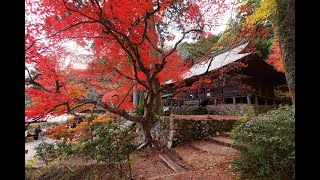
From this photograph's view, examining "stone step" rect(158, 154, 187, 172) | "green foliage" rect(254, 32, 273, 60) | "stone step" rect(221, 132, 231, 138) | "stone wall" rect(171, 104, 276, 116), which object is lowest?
"stone step" rect(158, 154, 187, 172)

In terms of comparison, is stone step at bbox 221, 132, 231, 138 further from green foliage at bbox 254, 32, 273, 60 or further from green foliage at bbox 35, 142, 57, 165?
green foliage at bbox 254, 32, 273, 60

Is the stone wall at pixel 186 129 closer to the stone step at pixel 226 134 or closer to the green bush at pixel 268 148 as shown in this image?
the stone step at pixel 226 134

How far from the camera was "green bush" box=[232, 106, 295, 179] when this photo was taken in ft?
13.7

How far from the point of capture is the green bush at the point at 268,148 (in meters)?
4.18

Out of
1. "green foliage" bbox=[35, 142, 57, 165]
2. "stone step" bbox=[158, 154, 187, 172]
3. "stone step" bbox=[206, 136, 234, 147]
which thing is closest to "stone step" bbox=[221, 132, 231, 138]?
"stone step" bbox=[206, 136, 234, 147]

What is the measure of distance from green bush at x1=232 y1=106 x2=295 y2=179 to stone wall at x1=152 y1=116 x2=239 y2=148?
463 cm

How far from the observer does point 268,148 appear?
4562mm

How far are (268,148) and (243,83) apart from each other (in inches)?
426

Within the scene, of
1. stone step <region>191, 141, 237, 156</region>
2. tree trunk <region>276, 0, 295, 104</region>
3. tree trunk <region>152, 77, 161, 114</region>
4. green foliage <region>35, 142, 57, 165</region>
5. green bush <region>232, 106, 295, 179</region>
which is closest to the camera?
green bush <region>232, 106, 295, 179</region>

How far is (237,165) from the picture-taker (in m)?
5.59

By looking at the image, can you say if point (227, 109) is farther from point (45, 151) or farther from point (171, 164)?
point (45, 151)

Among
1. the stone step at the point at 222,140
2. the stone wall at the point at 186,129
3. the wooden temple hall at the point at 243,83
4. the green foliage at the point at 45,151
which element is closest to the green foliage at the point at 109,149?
the green foliage at the point at 45,151

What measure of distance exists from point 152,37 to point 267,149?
9236mm
